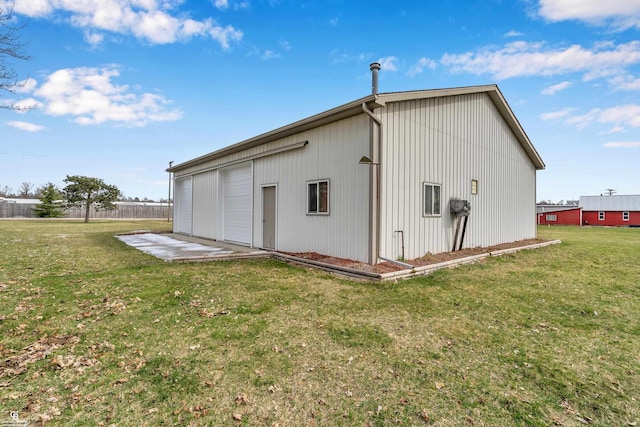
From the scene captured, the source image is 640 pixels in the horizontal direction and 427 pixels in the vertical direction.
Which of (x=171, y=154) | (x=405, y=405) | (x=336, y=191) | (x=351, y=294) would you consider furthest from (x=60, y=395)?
(x=171, y=154)

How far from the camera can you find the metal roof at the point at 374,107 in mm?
6872

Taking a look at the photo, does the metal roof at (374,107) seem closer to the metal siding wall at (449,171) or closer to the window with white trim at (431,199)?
the metal siding wall at (449,171)

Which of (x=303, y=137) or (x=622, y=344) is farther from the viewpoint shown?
(x=303, y=137)

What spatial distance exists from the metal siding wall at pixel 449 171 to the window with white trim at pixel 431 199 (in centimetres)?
17

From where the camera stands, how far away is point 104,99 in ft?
52.7

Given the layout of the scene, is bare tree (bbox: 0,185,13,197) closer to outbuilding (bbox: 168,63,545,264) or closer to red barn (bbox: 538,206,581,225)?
outbuilding (bbox: 168,63,545,264)

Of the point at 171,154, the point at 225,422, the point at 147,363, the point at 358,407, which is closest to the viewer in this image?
the point at 225,422

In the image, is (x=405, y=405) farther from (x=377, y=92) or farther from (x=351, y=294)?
(x=377, y=92)

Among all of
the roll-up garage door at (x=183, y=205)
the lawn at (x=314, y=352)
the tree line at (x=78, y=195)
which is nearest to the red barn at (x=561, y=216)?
the lawn at (x=314, y=352)

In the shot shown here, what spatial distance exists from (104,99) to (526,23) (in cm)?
1922

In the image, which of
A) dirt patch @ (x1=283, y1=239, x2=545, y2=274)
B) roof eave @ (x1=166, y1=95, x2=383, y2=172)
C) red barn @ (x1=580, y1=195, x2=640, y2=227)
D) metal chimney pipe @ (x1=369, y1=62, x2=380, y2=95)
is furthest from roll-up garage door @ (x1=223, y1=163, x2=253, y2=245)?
red barn @ (x1=580, y1=195, x2=640, y2=227)

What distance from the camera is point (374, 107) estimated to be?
6.80 metres

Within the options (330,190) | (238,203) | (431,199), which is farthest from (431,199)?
(238,203)

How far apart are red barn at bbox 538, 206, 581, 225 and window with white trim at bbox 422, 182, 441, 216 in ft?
116
